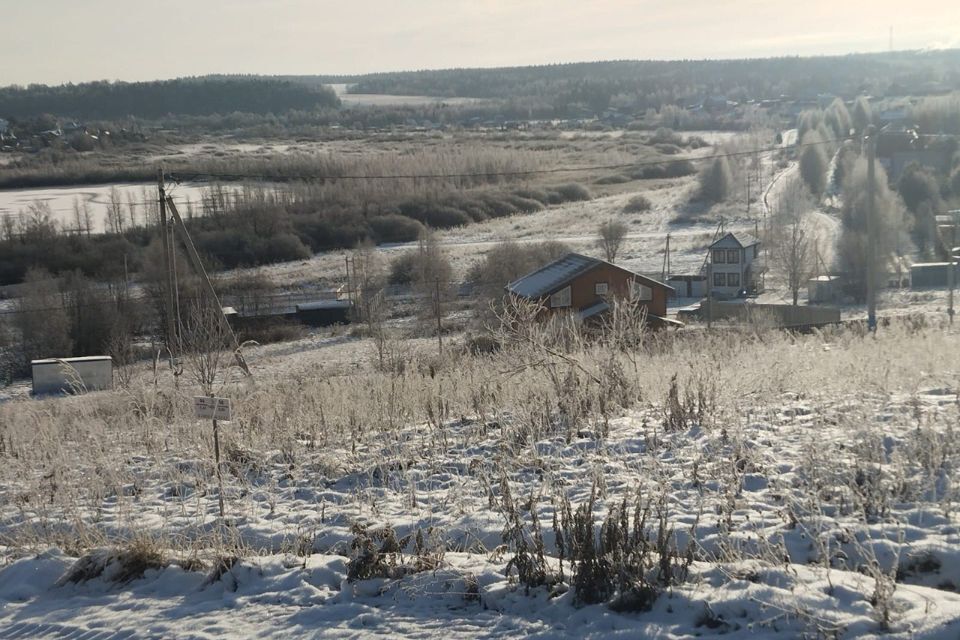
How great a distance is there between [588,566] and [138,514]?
11.4 feet

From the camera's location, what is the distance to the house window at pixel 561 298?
88.5 ft

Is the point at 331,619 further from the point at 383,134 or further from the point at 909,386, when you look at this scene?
the point at 383,134

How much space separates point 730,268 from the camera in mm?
Answer: 38281

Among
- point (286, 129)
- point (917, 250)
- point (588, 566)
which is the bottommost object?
point (917, 250)

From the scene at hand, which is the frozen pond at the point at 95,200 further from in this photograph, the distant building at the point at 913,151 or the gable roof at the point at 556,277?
the distant building at the point at 913,151

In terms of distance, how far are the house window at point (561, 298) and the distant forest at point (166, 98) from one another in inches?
4949

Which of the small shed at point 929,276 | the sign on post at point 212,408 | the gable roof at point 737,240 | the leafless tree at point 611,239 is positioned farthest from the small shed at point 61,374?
the small shed at point 929,276

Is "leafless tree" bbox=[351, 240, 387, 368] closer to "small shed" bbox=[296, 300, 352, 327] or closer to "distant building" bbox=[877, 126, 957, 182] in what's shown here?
"small shed" bbox=[296, 300, 352, 327]

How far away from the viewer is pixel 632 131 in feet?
422

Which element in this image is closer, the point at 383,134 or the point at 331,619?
the point at 331,619

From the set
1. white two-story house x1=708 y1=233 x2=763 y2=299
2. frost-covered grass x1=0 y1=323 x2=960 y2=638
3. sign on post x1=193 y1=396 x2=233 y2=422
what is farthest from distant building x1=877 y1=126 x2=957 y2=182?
sign on post x1=193 y1=396 x2=233 y2=422

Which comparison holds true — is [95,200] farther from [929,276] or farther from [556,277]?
[929,276]

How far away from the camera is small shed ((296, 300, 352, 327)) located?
36.4 meters

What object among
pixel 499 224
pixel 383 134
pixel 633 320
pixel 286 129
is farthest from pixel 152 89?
pixel 633 320
